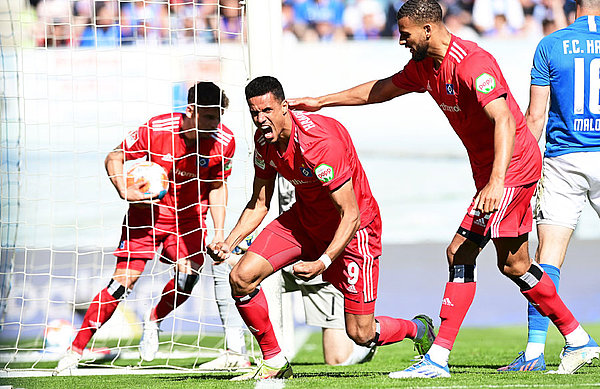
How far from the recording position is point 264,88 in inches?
188

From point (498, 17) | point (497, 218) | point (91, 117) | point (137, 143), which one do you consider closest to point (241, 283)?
point (497, 218)

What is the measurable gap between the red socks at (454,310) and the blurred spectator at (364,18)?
14.1 m

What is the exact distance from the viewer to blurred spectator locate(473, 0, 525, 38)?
18.0 meters

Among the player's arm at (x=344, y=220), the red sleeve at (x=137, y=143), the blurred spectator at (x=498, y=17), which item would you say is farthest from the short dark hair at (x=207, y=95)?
the blurred spectator at (x=498, y=17)

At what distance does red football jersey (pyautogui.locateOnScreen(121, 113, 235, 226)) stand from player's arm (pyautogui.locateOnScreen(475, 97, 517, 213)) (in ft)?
9.08

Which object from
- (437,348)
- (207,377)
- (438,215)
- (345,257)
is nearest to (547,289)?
(437,348)

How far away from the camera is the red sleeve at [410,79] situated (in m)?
5.00

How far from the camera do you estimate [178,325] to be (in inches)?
340

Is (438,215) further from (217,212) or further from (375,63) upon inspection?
(217,212)

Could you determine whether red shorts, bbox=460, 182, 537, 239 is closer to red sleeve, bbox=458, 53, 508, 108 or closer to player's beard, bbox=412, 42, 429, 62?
red sleeve, bbox=458, 53, 508, 108

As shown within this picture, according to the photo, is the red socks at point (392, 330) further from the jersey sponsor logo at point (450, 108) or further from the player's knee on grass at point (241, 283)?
the jersey sponsor logo at point (450, 108)

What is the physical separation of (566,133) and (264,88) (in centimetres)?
207

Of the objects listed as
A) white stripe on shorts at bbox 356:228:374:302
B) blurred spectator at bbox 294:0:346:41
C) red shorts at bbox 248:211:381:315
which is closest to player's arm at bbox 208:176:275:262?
red shorts at bbox 248:211:381:315

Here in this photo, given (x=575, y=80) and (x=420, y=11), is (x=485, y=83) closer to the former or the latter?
(x=420, y=11)
